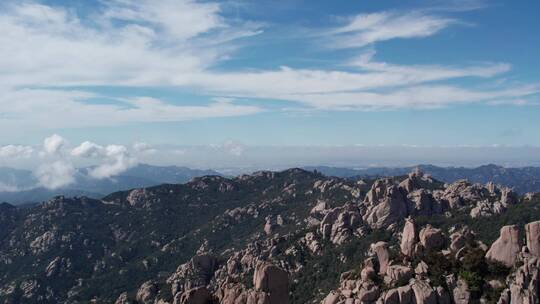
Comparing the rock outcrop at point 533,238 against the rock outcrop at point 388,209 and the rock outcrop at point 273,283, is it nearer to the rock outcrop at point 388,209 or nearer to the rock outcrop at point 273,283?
the rock outcrop at point 273,283

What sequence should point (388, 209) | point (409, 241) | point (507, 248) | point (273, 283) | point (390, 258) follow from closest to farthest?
point (273, 283) → point (507, 248) → point (390, 258) → point (409, 241) → point (388, 209)

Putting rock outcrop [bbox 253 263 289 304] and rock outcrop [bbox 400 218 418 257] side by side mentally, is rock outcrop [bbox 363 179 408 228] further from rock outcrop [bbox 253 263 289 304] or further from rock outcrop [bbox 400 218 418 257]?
rock outcrop [bbox 253 263 289 304]

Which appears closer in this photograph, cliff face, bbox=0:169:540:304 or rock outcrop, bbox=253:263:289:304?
cliff face, bbox=0:169:540:304

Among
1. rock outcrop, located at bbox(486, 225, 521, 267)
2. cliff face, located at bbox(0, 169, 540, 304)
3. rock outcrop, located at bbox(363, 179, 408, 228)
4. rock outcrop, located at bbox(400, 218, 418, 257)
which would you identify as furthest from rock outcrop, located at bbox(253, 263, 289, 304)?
rock outcrop, located at bbox(363, 179, 408, 228)

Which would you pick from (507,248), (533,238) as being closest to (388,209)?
(507,248)

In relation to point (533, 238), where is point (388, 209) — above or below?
below

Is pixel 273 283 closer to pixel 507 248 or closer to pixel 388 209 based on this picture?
pixel 507 248

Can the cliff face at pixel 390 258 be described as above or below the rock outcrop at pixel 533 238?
below

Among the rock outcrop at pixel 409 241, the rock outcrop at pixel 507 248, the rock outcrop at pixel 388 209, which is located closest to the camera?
the rock outcrop at pixel 507 248

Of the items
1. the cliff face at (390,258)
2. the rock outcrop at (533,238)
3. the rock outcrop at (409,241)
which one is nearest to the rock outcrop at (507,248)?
the cliff face at (390,258)

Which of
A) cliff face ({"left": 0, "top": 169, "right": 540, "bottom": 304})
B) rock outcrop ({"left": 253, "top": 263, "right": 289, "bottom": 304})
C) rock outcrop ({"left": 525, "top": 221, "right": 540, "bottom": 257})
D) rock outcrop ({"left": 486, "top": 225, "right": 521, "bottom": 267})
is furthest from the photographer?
rock outcrop ({"left": 486, "top": 225, "right": 521, "bottom": 267})

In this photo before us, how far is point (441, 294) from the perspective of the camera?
75.8 metres

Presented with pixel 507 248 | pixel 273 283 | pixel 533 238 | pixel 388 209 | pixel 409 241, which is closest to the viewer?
pixel 533 238

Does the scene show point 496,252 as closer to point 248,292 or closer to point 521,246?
point 521,246
